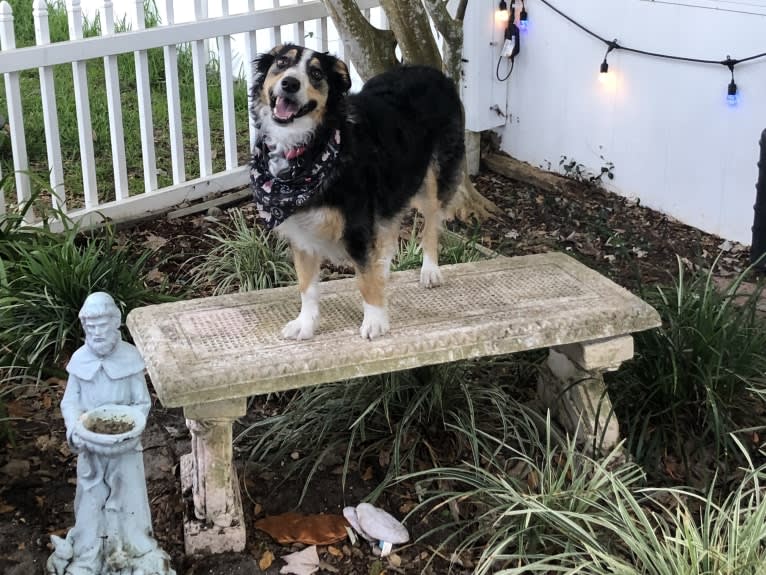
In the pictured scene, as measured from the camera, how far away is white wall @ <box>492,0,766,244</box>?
5.24m

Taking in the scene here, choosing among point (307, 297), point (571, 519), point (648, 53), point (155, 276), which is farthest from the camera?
point (648, 53)

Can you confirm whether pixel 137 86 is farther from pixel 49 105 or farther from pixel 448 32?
pixel 448 32

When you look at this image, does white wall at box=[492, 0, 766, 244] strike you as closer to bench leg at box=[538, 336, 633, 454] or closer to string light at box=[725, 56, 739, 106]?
string light at box=[725, 56, 739, 106]

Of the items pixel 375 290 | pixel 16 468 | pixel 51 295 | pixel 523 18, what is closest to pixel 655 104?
pixel 523 18

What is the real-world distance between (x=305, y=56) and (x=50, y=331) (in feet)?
6.06

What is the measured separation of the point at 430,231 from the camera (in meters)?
3.68

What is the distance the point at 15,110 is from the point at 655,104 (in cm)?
368

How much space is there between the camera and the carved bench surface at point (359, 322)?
9.55ft

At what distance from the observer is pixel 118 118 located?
17.5ft

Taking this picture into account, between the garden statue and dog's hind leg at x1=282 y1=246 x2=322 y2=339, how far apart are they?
69 cm

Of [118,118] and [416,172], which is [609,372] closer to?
[416,172]

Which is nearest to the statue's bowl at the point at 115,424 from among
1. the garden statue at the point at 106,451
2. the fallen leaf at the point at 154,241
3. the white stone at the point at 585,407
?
the garden statue at the point at 106,451

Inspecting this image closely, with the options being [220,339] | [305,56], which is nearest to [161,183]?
[220,339]

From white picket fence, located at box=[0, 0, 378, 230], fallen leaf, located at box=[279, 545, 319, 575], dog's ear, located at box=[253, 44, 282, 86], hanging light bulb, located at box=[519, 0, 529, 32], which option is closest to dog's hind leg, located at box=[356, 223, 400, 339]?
dog's ear, located at box=[253, 44, 282, 86]
